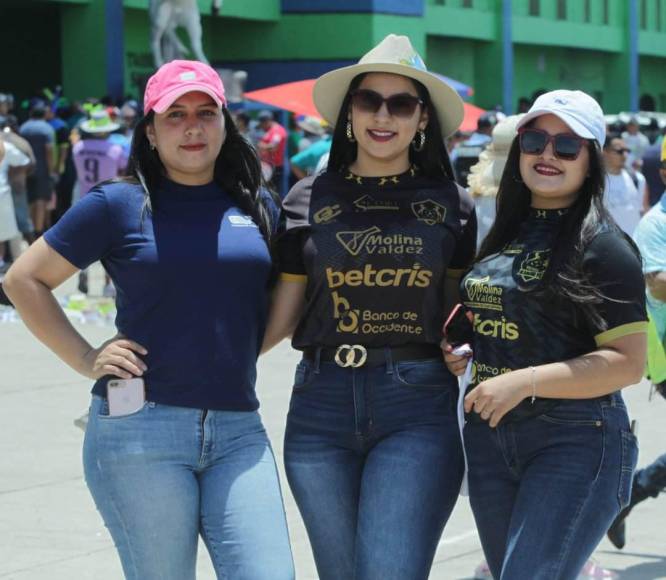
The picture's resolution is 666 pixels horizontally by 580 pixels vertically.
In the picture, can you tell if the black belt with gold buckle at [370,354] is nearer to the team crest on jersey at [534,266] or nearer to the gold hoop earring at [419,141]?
the team crest on jersey at [534,266]

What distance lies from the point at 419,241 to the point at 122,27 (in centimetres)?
2581

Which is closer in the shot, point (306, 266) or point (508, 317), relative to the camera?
point (508, 317)

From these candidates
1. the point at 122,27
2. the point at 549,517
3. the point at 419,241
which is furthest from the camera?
the point at 122,27

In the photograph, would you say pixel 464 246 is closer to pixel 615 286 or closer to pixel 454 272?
pixel 454 272

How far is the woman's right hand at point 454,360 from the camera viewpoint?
4.11 metres

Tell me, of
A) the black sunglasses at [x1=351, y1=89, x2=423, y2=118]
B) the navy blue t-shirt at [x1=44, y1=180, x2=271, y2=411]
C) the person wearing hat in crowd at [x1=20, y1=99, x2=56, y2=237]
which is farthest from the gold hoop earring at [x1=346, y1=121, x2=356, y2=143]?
the person wearing hat in crowd at [x1=20, y1=99, x2=56, y2=237]

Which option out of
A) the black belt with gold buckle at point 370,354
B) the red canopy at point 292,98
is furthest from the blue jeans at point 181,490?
the red canopy at point 292,98

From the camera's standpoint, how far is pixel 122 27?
95.7ft

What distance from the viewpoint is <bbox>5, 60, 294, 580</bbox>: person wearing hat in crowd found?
3977mm

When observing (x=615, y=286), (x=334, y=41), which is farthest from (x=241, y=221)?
(x=334, y=41)

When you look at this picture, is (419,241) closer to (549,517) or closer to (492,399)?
(492,399)

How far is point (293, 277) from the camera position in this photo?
4262mm

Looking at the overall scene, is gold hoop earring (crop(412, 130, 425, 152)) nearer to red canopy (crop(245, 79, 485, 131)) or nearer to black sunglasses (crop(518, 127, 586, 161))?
black sunglasses (crop(518, 127, 586, 161))

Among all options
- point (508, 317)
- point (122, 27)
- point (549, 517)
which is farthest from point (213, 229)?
point (122, 27)
